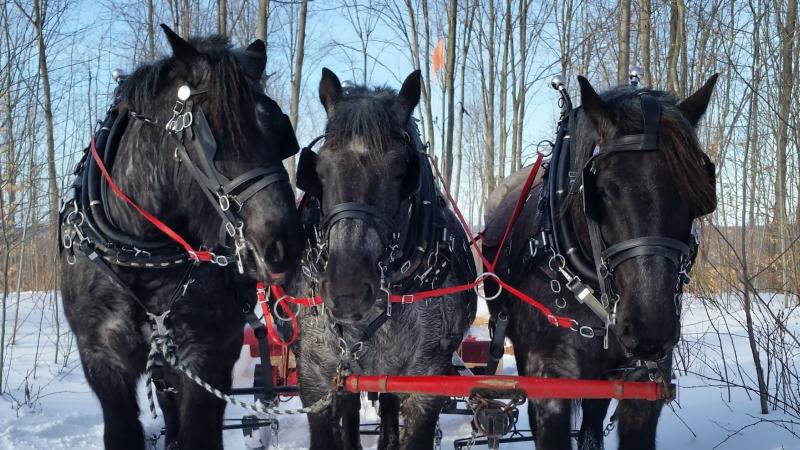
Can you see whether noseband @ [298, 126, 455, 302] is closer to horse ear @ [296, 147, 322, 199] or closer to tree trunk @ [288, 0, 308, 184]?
horse ear @ [296, 147, 322, 199]

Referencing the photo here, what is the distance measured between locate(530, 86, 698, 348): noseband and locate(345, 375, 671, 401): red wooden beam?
0.69 feet

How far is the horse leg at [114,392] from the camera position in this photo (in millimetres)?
2744

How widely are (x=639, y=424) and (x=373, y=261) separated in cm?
139

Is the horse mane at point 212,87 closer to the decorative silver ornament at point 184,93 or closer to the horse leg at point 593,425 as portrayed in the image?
the decorative silver ornament at point 184,93

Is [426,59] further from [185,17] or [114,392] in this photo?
[114,392]

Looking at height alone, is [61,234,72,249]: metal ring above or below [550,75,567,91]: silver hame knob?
below

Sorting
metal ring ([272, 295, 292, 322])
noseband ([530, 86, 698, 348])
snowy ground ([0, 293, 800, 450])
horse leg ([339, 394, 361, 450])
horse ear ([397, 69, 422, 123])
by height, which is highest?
horse ear ([397, 69, 422, 123])

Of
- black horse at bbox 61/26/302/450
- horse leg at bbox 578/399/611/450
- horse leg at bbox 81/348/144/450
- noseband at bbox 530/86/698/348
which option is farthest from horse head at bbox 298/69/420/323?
horse leg at bbox 578/399/611/450

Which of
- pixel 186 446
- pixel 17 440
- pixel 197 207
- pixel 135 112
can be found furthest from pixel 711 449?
pixel 17 440

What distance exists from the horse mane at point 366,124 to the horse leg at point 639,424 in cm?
151

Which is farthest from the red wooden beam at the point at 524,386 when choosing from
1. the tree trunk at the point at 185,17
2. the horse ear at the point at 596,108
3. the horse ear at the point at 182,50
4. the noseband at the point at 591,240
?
the tree trunk at the point at 185,17

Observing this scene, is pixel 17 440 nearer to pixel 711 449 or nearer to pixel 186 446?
pixel 186 446

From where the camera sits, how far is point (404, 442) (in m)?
3.00

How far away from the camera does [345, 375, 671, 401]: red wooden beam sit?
2.44 m
